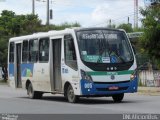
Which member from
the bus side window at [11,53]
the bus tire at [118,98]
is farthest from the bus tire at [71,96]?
Result: the bus side window at [11,53]

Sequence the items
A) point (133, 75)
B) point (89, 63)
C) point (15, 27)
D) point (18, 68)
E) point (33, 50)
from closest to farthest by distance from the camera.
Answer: point (89, 63), point (133, 75), point (33, 50), point (18, 68), point (15, 27)

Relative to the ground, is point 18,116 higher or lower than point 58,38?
lower

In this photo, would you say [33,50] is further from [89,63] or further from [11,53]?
[89,63]

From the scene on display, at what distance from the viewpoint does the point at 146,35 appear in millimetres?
30891

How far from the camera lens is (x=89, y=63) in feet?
70.6

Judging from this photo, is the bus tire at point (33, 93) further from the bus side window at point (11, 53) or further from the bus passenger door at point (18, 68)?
the bus side window at point (11, 53)

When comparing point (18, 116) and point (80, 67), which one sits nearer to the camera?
point (18, 116)

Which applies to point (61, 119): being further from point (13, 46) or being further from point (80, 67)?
point (13, 46)

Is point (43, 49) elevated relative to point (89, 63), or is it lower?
elevated

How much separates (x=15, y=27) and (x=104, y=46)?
4197 centimetres

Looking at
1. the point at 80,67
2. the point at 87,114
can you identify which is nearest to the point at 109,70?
the point at 80,67

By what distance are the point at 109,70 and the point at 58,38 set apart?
10.1 feet

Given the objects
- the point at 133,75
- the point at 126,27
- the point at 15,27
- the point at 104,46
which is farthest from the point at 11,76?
the point at 126,27

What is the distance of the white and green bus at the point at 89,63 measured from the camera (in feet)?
70.5
